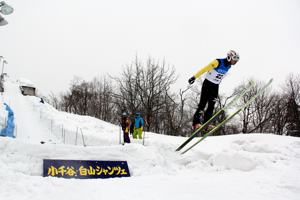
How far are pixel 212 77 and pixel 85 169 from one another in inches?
163

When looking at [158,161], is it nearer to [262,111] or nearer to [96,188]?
[96,188]

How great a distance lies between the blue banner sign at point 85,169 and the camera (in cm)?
457

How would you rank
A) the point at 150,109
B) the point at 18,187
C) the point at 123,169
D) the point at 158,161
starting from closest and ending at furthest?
the point at 18,187 → the point at 123,169 → the point at 158,161 → the point at 150,109

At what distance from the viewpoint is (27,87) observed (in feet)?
110

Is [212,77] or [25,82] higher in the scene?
[25,82]

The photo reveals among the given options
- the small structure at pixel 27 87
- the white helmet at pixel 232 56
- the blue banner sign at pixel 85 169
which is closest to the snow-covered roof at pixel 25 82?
the small structure at pixel 27 87

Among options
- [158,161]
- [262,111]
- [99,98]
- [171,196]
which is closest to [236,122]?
[262,111]

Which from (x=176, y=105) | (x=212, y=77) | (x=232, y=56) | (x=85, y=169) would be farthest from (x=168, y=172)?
(x=176, y=105)

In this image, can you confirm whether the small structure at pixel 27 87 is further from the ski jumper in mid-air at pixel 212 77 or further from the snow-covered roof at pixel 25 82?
the ski jumper in mid-air at pixel 212 77

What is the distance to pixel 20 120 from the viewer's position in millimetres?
17047

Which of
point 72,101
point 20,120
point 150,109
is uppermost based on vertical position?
point 72,101

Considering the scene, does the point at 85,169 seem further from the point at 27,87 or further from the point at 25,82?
the point at 25,82

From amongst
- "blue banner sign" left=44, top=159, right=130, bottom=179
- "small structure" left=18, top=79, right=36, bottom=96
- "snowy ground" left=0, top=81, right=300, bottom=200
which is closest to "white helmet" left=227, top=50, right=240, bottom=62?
"snowy ground" left=0, top=81, right=300, bottom=200

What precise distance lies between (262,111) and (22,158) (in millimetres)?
32580
